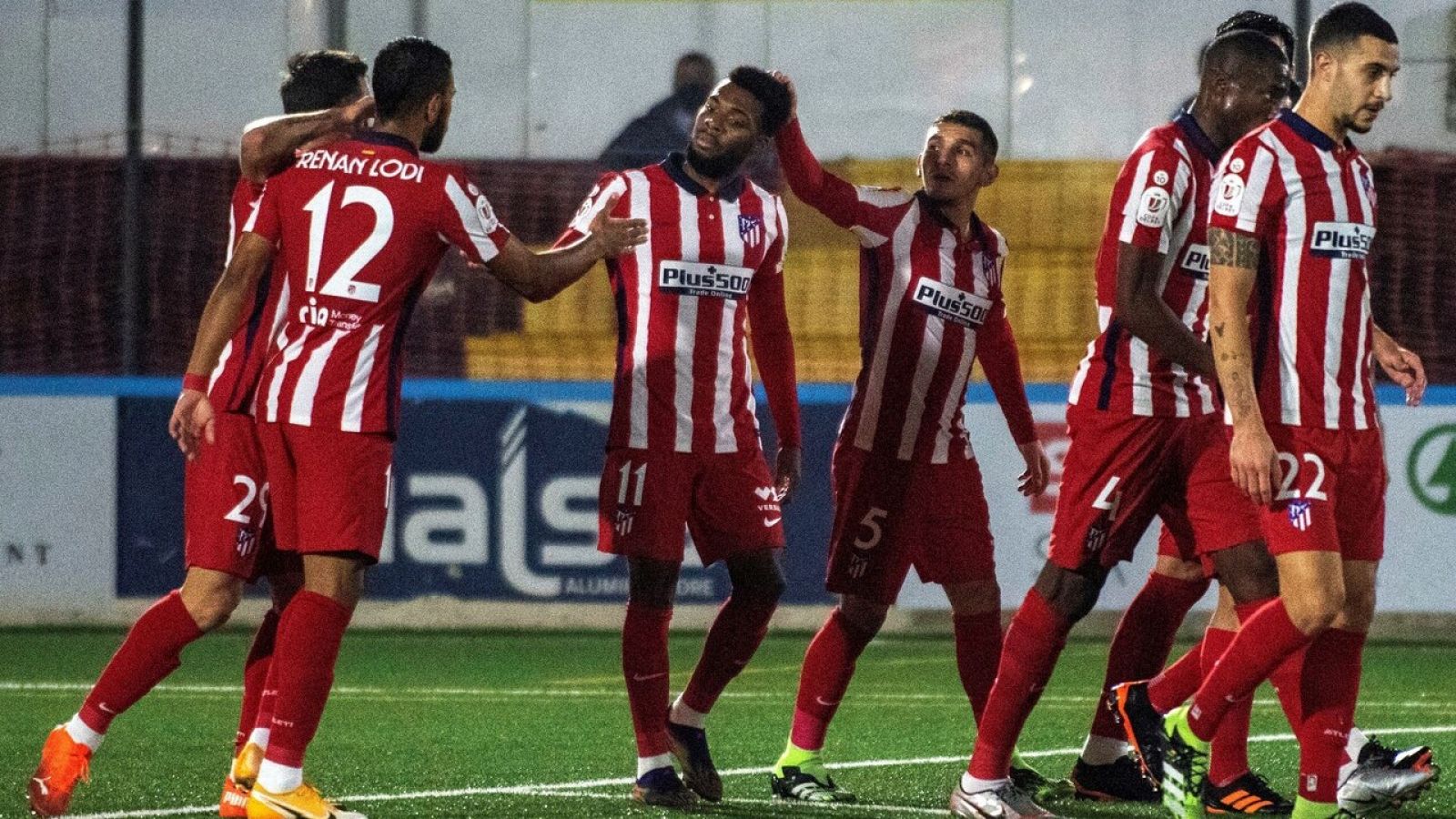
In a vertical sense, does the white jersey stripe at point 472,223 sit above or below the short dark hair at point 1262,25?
below

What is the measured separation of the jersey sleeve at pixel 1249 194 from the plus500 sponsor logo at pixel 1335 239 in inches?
3.8

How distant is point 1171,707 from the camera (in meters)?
6.00

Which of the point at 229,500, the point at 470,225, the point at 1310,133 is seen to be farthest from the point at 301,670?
the point at 1310,133

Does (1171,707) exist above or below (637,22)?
below

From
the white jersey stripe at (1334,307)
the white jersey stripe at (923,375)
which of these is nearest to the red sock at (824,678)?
the white jersey stripe at (923,375)

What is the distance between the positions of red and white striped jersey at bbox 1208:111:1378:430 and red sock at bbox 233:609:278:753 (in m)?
2.55

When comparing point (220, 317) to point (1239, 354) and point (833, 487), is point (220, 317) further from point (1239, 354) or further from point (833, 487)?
point (1239, 354)

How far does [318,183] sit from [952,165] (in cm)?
188

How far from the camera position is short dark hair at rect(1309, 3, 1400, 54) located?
5500mm

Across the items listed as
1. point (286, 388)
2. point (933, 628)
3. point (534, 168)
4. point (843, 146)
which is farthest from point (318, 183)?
point (843, 146)

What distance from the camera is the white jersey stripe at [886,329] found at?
6801mm

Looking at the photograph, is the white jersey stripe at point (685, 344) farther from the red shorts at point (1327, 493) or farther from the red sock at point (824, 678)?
the red shorts at point (1327, 493)

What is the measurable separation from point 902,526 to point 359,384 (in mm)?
1720

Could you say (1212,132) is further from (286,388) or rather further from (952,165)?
(286,388)
